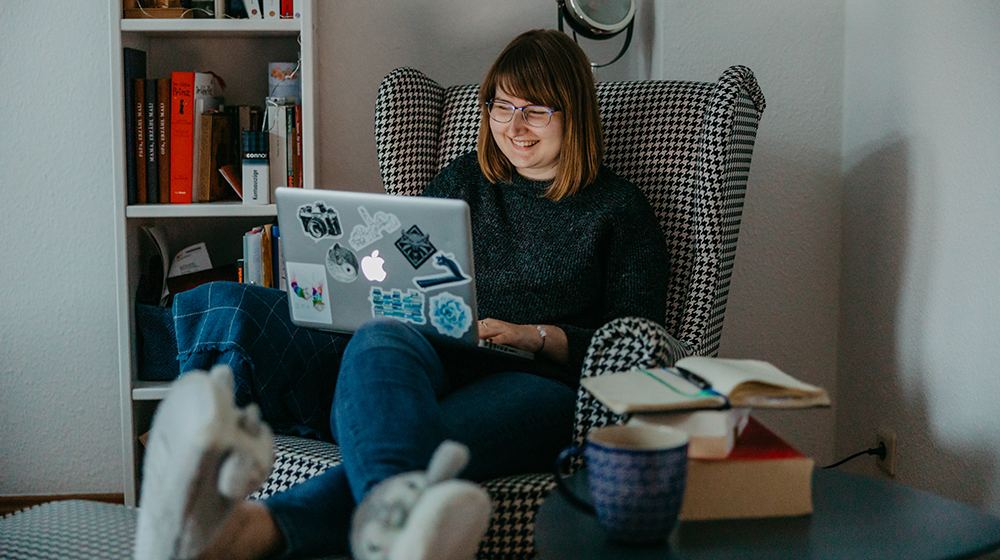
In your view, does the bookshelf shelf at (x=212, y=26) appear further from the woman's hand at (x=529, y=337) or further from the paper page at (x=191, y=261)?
the woman's hand at (x=529, y=337)

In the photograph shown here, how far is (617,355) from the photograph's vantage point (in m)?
1.05

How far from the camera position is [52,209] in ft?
6.30

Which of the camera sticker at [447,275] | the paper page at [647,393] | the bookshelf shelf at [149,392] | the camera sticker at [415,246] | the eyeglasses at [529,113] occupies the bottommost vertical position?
the bookshelf shelf at [149,392]

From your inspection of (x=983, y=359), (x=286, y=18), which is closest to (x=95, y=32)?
(x=286, y=18)

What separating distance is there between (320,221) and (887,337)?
3.35 ft

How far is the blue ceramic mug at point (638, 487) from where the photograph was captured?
0.68 metres

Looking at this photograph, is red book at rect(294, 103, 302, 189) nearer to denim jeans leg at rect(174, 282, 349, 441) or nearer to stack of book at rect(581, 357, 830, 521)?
denim jeans leg at rect(174, 282, 349, 441)

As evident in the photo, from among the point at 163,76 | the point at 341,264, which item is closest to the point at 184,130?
the point at 163,76

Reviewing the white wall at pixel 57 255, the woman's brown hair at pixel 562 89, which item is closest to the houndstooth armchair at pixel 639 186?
the woman's brown hair at pixel 562 89

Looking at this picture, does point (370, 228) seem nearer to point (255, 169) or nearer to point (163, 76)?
point (255, 169)

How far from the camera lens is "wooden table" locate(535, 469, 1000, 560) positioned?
71 cm

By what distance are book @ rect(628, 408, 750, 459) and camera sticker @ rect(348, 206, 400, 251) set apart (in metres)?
0.42

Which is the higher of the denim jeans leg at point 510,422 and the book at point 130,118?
the book at point 130,118

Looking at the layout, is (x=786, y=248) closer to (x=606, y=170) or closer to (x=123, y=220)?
(x=606, y=170)
